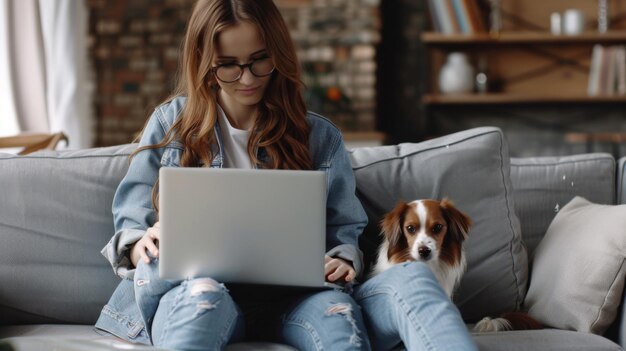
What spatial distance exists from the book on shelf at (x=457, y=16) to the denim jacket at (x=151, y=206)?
3.03 metres

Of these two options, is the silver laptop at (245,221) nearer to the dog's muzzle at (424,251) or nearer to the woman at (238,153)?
the woman at (238,153)

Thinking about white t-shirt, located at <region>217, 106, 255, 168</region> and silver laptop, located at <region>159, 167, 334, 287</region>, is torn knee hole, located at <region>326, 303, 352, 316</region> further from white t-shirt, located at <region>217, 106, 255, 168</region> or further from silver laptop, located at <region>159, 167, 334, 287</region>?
white t-shirt, located at <region>217, 106, 255, 168</region>

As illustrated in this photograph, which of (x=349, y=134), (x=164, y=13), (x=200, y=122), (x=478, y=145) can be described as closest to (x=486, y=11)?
(x=349, y=134)

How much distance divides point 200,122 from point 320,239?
1.81 ft

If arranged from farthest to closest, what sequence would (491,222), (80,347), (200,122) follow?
(491,222)
(200,122)
(80,347)

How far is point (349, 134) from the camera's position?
16.0 feet

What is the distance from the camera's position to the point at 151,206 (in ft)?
6.50

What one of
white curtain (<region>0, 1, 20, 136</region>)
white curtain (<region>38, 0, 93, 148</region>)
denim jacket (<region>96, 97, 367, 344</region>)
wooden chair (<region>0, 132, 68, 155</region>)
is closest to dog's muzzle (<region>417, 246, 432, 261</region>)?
denim jacket (<region>96, 97, 367, 344</region>)

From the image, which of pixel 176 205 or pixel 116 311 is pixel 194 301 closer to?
pixel 176 205

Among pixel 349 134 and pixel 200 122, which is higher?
pixel 200 122

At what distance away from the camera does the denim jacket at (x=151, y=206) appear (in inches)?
76.3

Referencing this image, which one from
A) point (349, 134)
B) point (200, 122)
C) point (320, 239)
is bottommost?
point (349, 134)

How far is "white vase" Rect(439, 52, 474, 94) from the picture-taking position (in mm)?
5004

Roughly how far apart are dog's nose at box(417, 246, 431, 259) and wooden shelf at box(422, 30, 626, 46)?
317 centimetres
